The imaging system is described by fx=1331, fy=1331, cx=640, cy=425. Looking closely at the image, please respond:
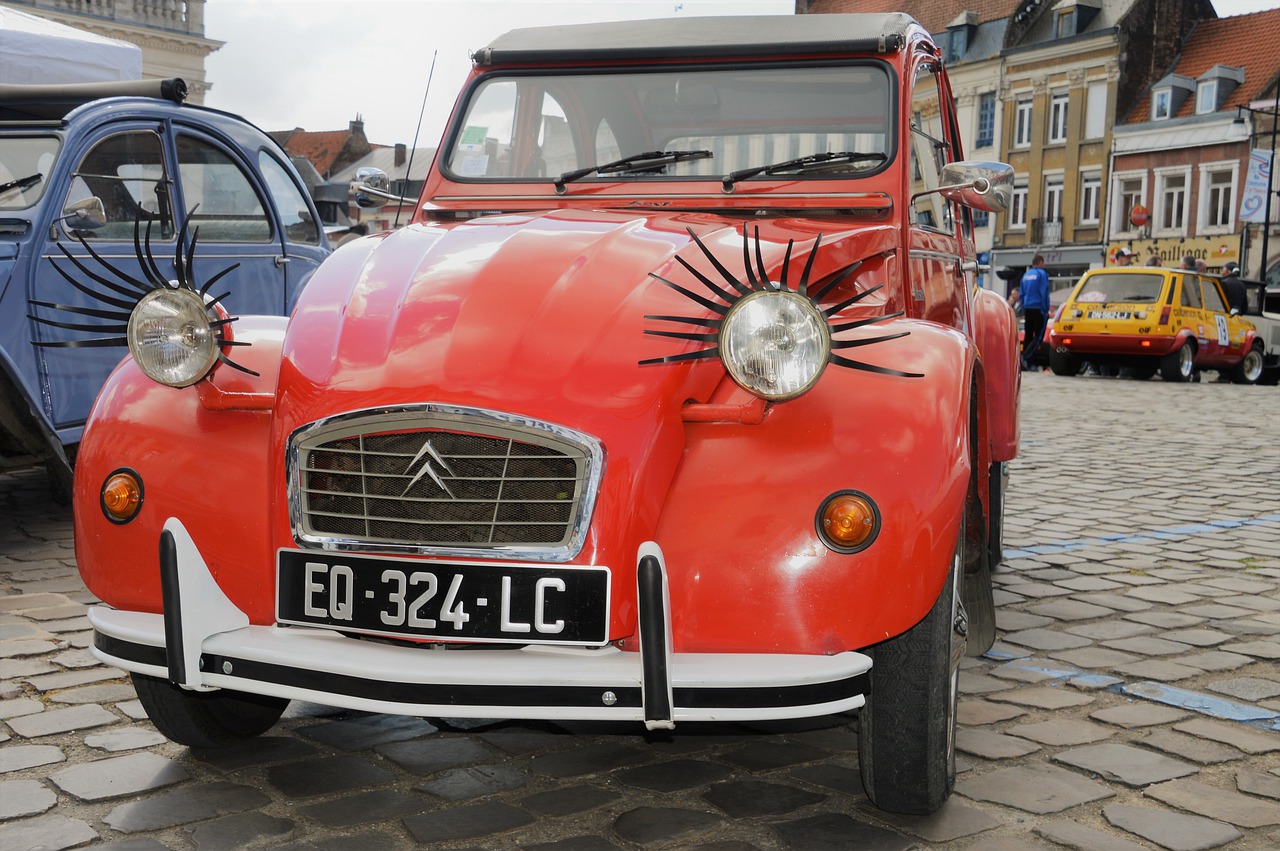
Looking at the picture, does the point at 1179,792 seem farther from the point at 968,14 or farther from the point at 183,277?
the point at 968,14

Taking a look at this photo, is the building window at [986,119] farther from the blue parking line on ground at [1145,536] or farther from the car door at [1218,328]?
the blue parking line on ground at [1145,536]

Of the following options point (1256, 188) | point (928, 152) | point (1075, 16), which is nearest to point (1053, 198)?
point (1075, 16)

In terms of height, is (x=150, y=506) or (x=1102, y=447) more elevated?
(x=150, y=506)

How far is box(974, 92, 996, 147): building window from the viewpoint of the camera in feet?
160

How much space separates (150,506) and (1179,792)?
2605 mm

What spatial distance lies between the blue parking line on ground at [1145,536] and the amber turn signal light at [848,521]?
3936 mm

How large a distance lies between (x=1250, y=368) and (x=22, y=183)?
66.0 feet

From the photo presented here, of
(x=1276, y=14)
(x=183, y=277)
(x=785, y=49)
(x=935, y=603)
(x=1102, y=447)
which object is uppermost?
(x=1276, y=14)

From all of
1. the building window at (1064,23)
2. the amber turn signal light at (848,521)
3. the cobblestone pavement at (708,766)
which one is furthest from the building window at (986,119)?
the amber turn signal light at (848,521)

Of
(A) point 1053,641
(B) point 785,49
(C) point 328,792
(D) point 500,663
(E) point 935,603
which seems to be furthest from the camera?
(A) point 1053,641

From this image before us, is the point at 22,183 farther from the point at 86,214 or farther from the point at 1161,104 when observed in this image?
the point at 1161,104

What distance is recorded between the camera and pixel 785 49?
434cm

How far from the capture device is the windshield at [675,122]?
422 cm

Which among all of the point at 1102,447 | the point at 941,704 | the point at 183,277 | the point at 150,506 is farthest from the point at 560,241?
the point at 1102,447
